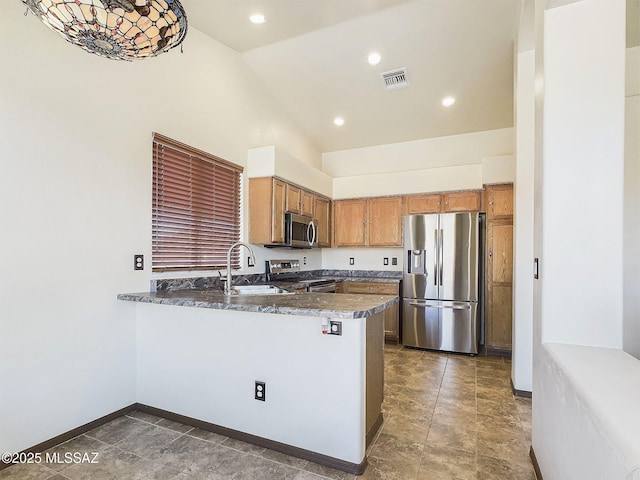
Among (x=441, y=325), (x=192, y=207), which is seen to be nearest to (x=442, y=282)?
(x=441, y=325)

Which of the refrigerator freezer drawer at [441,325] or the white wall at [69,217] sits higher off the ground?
the white wall at [69,217]

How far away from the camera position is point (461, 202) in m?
4.71

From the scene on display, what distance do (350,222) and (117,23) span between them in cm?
432

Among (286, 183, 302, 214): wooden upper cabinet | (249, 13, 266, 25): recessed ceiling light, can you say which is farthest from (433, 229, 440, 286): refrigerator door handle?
(249, 13, 266, 25): recessed ceiling light

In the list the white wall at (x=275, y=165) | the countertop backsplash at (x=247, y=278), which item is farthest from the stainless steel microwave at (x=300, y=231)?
the countertop backsplash at (x=247, y=278)

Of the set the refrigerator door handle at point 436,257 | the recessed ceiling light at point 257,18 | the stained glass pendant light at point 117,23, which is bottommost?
the refrigerator door handle at point 436,257

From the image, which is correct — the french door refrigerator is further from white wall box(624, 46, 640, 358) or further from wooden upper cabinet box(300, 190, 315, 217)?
white wall box(624, 46, 640, 358)

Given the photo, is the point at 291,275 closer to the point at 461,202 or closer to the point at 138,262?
the point at 138,262

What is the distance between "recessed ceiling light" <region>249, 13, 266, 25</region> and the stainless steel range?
8.50 ft

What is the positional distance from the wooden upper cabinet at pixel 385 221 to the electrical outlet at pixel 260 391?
3.36 m

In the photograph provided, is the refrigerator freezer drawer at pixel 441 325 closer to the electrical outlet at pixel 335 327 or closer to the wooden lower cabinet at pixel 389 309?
the wooden lower cabinet at pixel 389 309

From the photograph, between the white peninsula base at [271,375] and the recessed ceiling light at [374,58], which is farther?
the recessed ceiling light at [374,58]

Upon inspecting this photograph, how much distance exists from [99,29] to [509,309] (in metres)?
4.45

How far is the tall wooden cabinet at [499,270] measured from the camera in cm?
408
